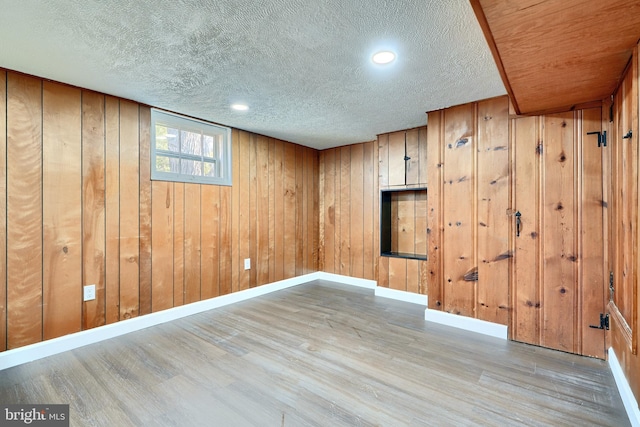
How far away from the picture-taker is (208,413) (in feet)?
5.18

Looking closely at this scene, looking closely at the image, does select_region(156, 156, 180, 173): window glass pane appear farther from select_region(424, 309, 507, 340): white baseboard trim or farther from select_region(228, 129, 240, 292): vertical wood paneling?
select_region(424, 309, 507, 340): white baseboard trim

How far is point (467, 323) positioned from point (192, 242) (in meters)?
2.97

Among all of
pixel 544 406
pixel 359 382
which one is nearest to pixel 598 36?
pixel 544 406

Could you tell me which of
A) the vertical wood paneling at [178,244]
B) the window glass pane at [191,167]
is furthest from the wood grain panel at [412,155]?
the vertical wood paneling at [178,244]

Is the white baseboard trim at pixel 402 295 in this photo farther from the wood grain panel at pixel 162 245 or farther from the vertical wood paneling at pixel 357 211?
the wood grain panel at pixel 162 245

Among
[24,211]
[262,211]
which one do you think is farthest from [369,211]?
[24,211]

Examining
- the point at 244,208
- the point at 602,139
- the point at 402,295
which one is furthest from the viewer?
the point at 244,208

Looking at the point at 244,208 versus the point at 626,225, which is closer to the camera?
the point at 626,225

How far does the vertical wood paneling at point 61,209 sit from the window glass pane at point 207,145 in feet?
3.89

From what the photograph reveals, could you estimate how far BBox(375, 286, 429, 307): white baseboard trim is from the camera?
351cm

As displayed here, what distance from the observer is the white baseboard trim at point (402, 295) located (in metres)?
3.51

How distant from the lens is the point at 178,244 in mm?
3080

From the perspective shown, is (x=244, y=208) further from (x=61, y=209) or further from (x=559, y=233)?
(x=559, y=233)

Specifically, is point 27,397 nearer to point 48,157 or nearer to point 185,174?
point 48,157
